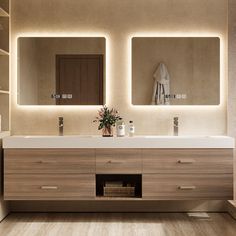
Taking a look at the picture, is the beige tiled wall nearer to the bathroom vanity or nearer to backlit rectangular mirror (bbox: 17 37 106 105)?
backlit rectangular mirror (bbox: 17 37 106 105)

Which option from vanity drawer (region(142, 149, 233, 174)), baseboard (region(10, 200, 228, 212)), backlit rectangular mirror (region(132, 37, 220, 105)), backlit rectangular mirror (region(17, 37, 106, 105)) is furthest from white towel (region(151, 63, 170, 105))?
baseboard (region(10, 200, 228, 212))

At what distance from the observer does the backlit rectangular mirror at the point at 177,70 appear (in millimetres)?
4270

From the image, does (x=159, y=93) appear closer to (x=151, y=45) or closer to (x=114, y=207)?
(x=151, y=45)

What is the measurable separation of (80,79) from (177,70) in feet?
3.45

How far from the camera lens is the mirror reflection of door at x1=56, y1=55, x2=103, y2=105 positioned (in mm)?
4270

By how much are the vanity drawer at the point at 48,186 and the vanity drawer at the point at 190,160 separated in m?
0.60

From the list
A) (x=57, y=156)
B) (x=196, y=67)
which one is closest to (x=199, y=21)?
(x=196, y=67)

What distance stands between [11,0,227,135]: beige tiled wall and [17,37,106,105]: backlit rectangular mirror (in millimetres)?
87

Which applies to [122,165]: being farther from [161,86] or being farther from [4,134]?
[4,134]

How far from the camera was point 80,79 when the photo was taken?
427 centimetres

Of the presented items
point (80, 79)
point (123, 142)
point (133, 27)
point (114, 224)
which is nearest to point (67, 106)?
point (80, 79)

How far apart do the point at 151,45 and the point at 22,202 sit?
219cm

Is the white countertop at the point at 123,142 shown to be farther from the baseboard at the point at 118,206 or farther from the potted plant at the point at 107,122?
the baseboard at the point at 118,206

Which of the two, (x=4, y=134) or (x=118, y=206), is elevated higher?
(x=4, y=134)
